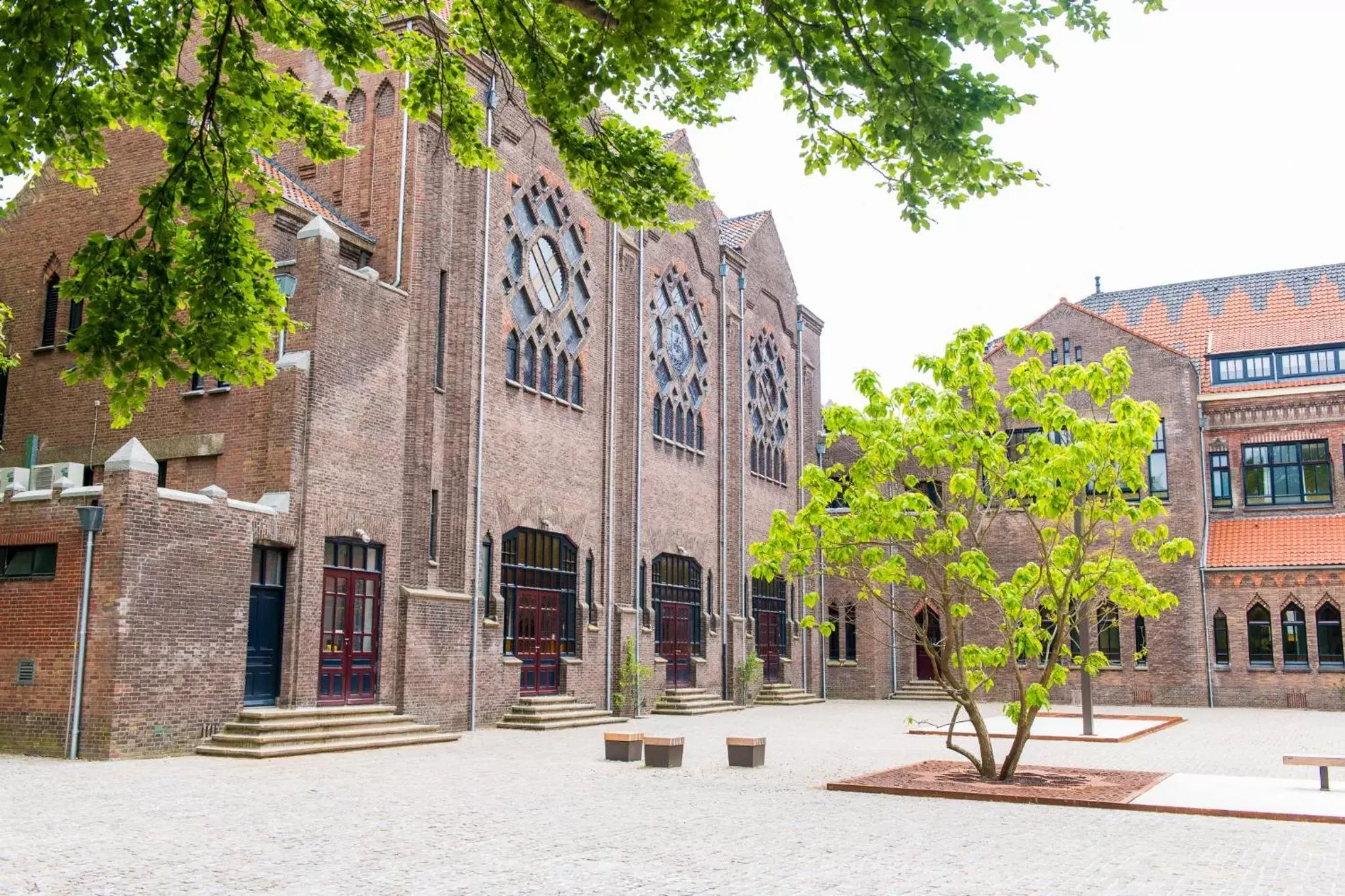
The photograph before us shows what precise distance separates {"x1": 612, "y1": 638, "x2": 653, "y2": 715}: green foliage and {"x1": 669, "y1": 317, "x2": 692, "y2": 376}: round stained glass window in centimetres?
832

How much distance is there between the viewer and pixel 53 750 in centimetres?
1617

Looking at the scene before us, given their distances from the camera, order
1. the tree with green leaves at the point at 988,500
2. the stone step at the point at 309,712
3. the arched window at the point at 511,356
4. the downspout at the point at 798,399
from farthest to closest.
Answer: the downspout at the point at 798,399
the arched window at the point at 511,356
the stone step at the point at 309,712
the tree with green leaves at the point at 988,500

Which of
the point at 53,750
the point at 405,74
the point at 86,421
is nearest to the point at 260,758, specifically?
the point at 53,750

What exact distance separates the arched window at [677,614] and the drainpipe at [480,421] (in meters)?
7.83

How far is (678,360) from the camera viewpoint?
32656mm

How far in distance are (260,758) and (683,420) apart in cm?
1804

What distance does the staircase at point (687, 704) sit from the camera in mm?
29391

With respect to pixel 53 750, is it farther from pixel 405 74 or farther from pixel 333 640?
pixel 405 74

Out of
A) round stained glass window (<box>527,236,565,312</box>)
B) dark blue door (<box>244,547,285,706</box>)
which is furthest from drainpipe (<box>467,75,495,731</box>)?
dark blue door (<box>244,547,285,706</box>)

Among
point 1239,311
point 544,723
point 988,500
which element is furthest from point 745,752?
point 1239,311

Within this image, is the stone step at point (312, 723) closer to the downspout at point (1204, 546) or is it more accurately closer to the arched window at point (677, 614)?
the arched window at point (677, 614)

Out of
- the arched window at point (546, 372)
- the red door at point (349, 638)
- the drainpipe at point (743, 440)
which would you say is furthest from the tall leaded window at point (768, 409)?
the red door at point (349, 638)

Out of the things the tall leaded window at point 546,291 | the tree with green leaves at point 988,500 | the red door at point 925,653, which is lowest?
the red door at point 925,653

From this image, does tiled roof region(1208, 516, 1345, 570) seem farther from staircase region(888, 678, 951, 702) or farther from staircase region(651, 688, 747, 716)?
staircase region(651, 688, 747, 716)
